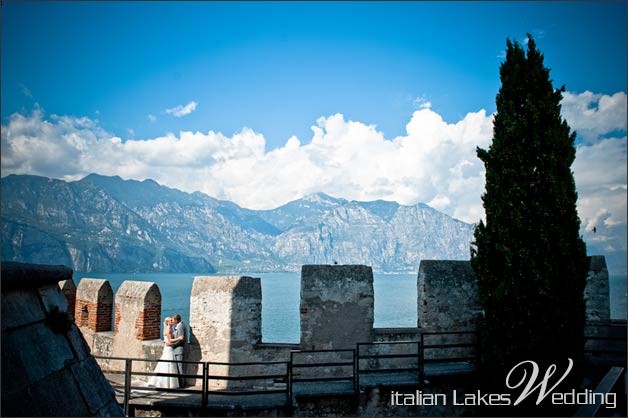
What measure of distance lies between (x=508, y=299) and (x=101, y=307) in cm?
982

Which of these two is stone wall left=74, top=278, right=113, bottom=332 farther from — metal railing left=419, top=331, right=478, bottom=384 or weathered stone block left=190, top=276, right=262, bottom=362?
metal railing left=419, top=331, right=478, bottom=384

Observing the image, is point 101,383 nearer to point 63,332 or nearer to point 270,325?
point 63,332

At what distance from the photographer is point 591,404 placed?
13.5 ft

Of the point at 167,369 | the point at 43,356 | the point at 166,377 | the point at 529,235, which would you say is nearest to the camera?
the point at 43,356

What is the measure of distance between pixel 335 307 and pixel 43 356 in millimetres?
7713

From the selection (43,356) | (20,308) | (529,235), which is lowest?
(43,356)

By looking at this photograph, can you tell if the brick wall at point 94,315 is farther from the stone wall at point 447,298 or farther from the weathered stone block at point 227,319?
the stone wall at point 447,298

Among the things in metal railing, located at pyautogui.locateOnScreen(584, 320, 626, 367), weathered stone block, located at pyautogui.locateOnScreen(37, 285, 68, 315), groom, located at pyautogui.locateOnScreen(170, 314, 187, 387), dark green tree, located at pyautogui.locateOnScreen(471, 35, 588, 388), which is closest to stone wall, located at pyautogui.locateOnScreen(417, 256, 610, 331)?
metal railing, located at pyautogui.locateOnScreen(584, 320, 626, 367)

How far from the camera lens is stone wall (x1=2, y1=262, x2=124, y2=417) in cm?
283

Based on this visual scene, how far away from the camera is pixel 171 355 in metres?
9.70

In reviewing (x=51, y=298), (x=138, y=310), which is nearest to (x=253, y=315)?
(x=138, y=310)

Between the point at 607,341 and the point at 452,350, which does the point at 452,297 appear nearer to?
the point at 452,350

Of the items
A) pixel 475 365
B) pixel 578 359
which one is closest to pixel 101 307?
pixel 475 365

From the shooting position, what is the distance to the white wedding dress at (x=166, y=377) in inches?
377
